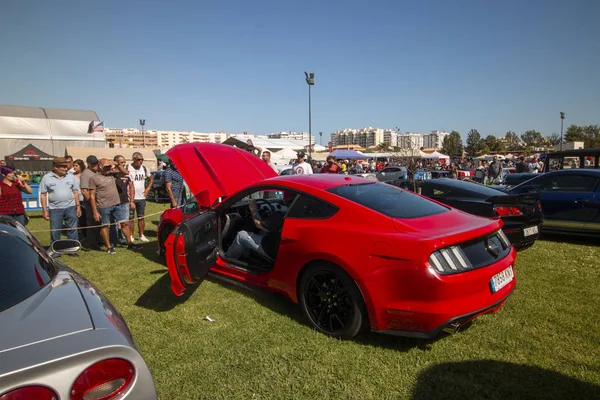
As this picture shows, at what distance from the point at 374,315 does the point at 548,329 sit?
5.83 feet

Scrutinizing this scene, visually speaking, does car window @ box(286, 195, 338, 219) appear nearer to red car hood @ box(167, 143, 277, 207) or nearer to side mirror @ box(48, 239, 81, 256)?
red car hood @ box(167, 143, 277, 207)

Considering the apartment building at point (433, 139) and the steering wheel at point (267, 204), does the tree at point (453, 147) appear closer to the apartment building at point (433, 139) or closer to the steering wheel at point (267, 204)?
the apartment building at point (433, 139)

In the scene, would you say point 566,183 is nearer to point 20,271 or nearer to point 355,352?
point 355,352

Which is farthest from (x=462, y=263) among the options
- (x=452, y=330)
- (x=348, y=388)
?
Answer: (x=348, y=388)

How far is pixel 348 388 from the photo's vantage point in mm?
2500

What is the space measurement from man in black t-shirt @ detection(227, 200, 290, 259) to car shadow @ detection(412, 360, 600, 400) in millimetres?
2014

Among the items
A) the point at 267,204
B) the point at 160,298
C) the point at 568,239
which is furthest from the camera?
the point at 568,239

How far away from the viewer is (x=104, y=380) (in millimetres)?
1427

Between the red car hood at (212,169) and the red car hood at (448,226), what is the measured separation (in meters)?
2.69

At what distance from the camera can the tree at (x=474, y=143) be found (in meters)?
74.5

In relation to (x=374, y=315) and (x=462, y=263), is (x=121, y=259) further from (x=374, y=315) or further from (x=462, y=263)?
(x=462, y=263)

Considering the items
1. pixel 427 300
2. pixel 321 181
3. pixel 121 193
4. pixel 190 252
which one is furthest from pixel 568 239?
pixel 121 193

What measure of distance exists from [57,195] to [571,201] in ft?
29.7

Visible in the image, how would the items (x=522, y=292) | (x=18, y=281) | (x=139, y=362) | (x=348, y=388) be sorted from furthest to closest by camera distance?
(x=522, y=292) < (x=348, y=388) < (x=18, y=281) < (x=139, y=362)
